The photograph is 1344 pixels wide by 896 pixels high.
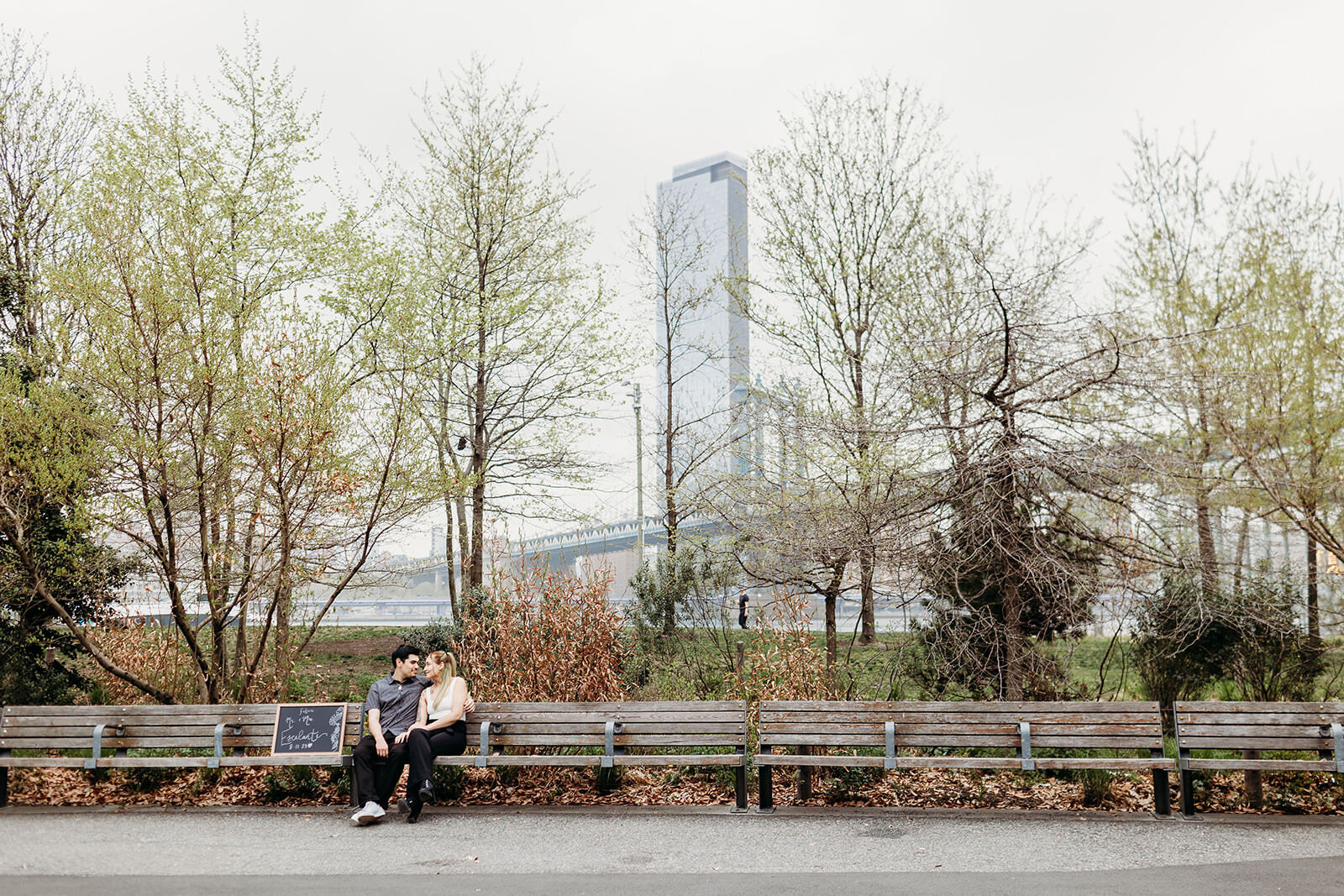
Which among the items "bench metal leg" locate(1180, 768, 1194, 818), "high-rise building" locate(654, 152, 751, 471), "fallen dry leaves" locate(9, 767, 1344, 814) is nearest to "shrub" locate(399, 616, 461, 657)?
"fallen dry leaves" locate(9, 767, 1344, 814)

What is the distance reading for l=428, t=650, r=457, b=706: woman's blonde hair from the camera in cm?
736

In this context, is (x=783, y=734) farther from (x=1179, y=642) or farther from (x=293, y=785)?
(x=1179, y=642)

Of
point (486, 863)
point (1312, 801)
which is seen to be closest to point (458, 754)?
point (486, 863)

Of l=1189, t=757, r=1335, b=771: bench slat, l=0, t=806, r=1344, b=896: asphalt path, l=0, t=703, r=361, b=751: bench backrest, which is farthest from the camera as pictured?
l=0, t=703, r=361, b=751: bench backrest

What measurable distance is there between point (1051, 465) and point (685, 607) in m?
5.07

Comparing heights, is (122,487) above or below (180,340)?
below

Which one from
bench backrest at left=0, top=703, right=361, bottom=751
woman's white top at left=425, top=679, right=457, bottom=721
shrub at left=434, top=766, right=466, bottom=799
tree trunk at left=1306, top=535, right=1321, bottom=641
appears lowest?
shrub at left=434, top=766, right=466, bottom=799

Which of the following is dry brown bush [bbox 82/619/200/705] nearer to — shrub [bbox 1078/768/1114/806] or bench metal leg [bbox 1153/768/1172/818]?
shrub [bbox 1078/768/1114/806]

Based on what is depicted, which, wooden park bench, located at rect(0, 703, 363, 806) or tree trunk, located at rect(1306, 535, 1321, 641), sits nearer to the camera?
wooden park bench, located at rect(0, 703, 363, 806)

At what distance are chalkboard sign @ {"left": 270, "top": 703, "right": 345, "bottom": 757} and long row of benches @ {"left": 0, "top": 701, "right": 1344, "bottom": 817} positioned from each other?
87 mm

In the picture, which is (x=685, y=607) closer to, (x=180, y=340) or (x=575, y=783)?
(x=575, y=783)

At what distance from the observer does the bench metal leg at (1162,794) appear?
652cm

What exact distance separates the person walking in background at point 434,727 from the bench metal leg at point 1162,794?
4.82 m

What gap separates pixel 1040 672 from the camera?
342 inches
